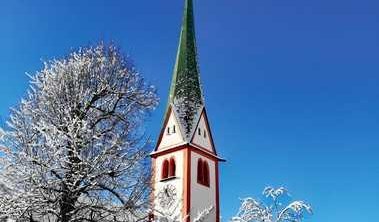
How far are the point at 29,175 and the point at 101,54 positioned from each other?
4381 millimetres

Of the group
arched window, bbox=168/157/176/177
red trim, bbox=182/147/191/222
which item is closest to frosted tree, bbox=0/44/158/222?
red trim, bbox=182/147/191/222

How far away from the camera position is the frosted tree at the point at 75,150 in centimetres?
1130

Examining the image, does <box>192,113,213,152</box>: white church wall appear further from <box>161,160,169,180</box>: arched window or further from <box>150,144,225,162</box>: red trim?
<box>161,160,169,180</box>: arched window

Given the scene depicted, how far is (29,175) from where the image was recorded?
11.2m

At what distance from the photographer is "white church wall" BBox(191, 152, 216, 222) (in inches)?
1231

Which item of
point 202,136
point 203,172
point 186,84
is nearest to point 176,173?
point 203,172

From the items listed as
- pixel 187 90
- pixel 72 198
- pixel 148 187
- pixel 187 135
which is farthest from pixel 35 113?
pixel 187 90

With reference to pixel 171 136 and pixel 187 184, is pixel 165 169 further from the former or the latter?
pixel 187 184

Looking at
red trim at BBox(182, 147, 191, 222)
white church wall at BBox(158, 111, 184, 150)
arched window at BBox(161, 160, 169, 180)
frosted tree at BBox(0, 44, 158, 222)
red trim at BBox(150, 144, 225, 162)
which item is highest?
white church wall at BBox(158, 111, 184, 150)

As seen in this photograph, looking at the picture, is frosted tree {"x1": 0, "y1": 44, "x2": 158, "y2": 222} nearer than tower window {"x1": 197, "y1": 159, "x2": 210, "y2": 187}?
Yes

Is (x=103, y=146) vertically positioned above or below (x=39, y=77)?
below

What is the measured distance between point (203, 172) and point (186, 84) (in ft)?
21.8

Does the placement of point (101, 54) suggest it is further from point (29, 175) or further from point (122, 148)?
point (29, 175)

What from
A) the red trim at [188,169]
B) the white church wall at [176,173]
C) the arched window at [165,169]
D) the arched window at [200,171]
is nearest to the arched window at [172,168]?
the white church wall at [176,173]
